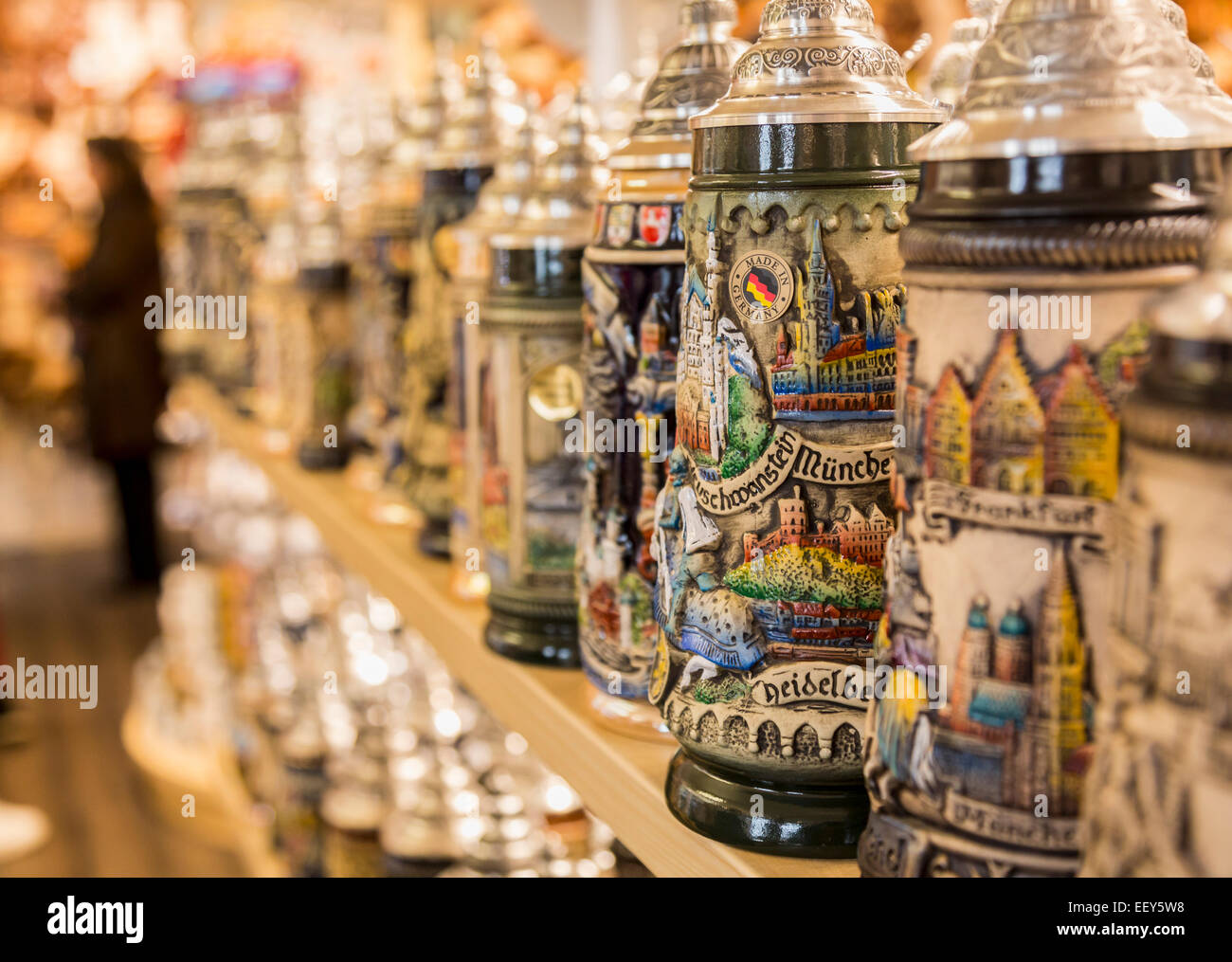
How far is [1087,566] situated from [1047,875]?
138mm

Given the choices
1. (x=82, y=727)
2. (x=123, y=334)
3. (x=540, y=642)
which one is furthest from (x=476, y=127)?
(x=123, y=334)

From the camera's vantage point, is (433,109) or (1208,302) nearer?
(1208,302)

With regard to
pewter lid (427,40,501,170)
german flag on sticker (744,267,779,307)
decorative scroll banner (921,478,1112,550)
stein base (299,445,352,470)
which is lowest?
stein base (299,445,352,470)

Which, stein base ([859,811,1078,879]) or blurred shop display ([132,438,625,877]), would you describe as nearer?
stein base ([859,811,1078,879])

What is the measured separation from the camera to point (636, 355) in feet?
3.11

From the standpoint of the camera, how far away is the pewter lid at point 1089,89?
56 centimetres

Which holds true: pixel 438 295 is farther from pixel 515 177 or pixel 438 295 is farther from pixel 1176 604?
pixel 1176 604

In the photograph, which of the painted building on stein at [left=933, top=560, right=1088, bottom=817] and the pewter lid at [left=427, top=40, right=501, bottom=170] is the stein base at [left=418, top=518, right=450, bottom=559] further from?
the painted building on stein at [left=933, top=560, right=1088, bottom=817]

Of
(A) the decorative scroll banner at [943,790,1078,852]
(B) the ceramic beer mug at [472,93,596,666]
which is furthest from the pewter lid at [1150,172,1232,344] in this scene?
(B) the ceramic beer mug at [472,93,596,666]

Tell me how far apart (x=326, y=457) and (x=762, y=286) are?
1351mm

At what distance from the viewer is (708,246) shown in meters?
0.75

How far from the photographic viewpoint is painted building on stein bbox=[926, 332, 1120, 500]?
57 cm

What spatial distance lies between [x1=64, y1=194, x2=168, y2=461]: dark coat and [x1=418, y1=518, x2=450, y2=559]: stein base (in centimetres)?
354
